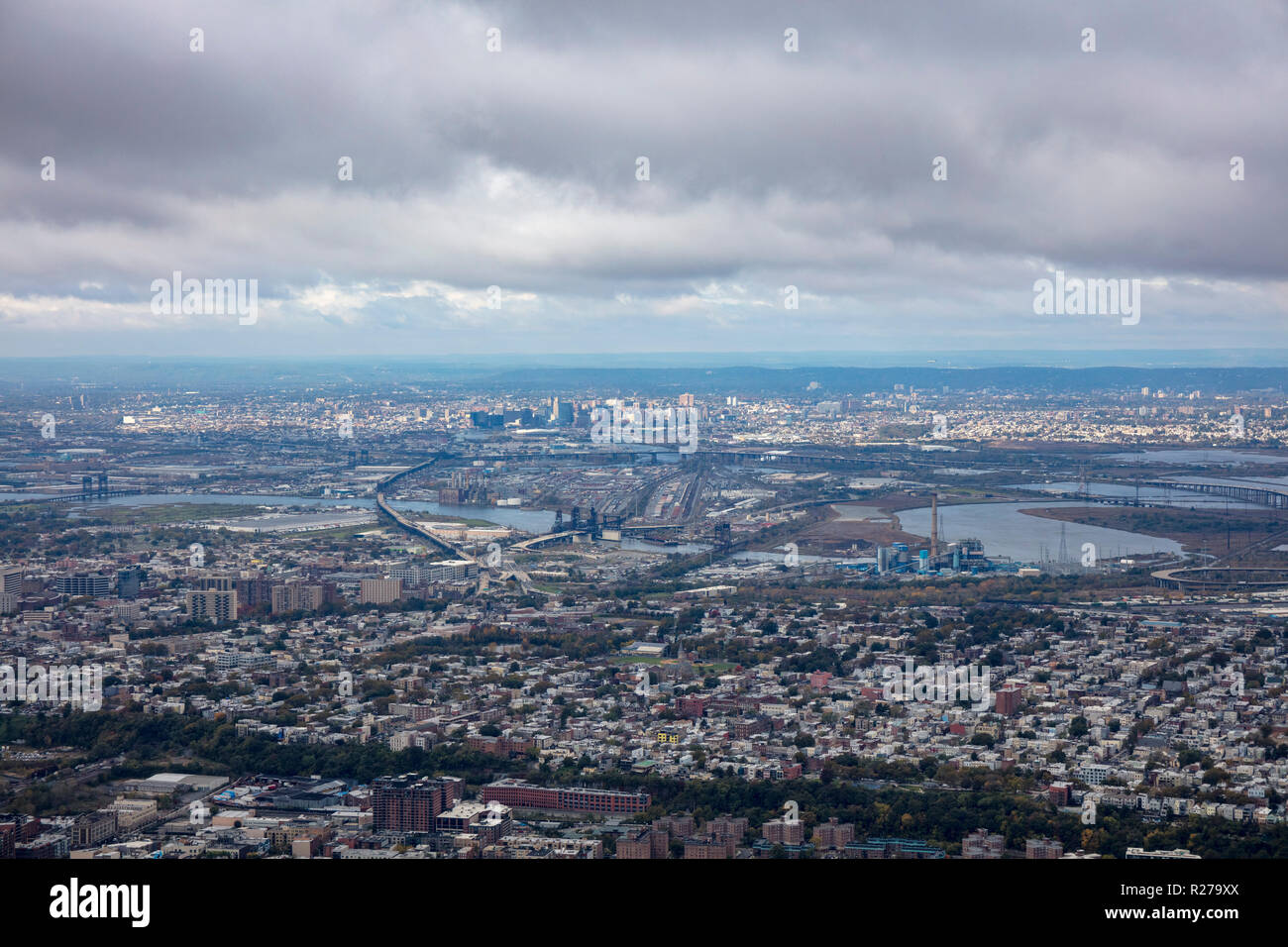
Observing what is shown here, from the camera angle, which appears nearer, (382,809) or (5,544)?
(382,809)

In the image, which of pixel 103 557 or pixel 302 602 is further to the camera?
pixel 103 557

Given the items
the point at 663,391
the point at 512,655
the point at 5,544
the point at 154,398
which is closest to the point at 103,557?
the point at 5,544

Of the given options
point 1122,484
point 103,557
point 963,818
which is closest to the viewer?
point 963,818

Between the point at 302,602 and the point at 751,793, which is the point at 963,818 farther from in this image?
the point at 302,602

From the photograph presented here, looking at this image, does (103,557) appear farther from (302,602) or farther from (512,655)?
(512,655)
